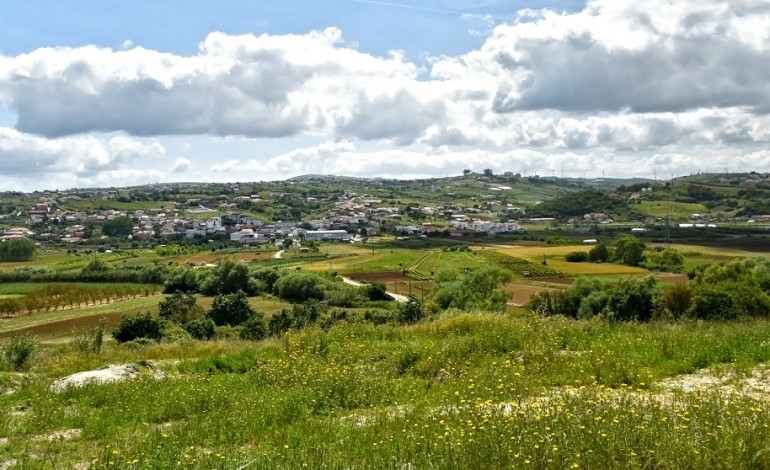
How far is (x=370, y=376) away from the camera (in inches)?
468

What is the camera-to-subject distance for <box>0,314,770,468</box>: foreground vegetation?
6.56 meters

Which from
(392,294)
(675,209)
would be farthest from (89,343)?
(675,209)

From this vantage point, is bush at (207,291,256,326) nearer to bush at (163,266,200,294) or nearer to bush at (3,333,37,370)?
bush at (163,266,200,294)

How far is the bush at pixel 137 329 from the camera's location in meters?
37.2

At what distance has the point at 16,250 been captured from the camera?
132 m

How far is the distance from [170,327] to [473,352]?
32043mm

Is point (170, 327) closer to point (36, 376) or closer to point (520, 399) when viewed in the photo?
point (36, 376)

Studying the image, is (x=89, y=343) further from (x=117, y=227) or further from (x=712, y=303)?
(x=117, y=227)

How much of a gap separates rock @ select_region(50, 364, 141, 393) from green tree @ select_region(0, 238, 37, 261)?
136134 millimetres

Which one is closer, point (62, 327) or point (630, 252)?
point (62, 327)

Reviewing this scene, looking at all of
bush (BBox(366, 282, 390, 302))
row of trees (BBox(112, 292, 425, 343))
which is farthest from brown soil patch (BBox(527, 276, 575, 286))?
row of trees (BBox(112, 292, 425, 343))

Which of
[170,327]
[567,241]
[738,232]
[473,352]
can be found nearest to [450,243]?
[567,241]

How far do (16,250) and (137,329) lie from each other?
373ft

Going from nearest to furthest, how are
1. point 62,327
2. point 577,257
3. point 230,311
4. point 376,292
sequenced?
point 230,311
point 62,327
point 376,292
point 577,257
